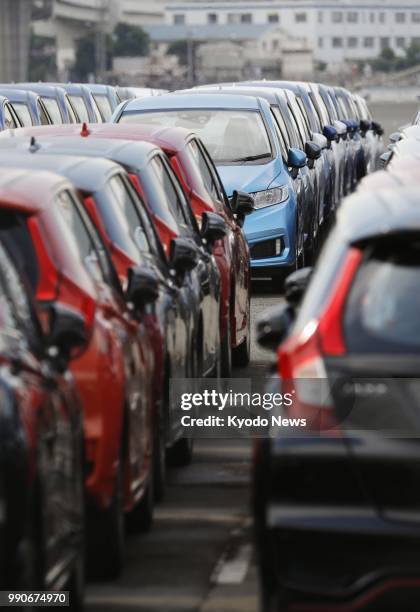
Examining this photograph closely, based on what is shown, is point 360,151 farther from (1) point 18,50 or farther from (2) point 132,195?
(1) point 18,50

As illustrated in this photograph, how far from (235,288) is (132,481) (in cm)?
526

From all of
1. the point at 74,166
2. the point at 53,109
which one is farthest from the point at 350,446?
the point at 53,109

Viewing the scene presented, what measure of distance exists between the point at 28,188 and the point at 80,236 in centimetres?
46

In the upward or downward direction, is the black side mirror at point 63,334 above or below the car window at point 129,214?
above

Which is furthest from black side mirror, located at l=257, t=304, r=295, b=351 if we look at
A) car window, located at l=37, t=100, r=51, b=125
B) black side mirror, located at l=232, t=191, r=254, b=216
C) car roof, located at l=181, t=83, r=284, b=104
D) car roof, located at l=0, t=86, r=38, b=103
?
car window, located at l=37, t=100, r=51, b=125

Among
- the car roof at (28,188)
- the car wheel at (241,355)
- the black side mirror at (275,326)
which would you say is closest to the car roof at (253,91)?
the car wheel at (241,355)

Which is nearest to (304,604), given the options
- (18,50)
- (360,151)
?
(360,151)

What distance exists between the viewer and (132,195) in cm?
995

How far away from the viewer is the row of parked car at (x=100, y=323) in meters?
6.28

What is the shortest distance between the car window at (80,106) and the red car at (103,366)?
68.8 ft

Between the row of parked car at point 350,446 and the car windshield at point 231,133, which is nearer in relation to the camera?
the row of parked car at point 350,446

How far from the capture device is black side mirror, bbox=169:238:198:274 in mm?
10281

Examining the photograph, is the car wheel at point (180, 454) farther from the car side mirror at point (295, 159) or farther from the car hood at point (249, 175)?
the car side mirror at point (295, 159)

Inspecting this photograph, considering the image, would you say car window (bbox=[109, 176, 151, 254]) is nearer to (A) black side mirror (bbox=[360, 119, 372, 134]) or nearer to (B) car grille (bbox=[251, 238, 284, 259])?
(B) car grille (bbox=[251, 238, 284, 259])
